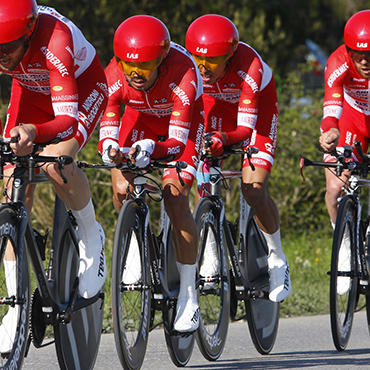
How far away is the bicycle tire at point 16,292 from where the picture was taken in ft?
13.2

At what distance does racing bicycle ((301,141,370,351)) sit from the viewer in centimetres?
596

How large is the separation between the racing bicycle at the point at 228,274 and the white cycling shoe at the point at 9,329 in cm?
183

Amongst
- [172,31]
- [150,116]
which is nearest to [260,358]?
[150,116]

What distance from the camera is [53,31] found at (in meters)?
4.59

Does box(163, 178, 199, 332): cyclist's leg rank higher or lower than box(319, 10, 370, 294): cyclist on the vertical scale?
lower

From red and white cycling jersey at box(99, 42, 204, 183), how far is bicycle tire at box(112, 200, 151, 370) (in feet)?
1.77

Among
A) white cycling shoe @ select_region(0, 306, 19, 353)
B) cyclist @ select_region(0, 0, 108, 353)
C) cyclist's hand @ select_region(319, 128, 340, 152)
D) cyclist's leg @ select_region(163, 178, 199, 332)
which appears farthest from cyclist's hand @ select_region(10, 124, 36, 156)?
cyclist's hand @ select_region(319, 128, 340, 152)

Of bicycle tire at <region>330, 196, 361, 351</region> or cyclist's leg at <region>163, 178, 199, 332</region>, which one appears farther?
bicycle tire at <region>330, 196, 361, 351</region>

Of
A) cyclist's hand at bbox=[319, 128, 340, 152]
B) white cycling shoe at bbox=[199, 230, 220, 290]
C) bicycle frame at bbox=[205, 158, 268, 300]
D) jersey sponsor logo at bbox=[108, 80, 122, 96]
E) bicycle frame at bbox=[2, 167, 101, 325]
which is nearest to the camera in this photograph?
bicycle frame at bbox=[2, 167, 101, 325]

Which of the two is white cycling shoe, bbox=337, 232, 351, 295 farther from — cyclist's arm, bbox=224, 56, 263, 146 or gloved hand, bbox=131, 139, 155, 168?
gloved hand, bbox=131, 139, 155, 168

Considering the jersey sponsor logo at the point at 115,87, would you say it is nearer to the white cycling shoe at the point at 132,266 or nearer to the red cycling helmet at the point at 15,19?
the white cycling shoe at the point at 132,266

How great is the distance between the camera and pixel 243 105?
6113 mm

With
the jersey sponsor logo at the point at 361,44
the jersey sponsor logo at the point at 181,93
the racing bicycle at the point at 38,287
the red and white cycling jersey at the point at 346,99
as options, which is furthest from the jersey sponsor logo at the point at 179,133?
the jersey sponsor logo at the point at 361,44

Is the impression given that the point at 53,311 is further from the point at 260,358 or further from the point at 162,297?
the point at 260,358
